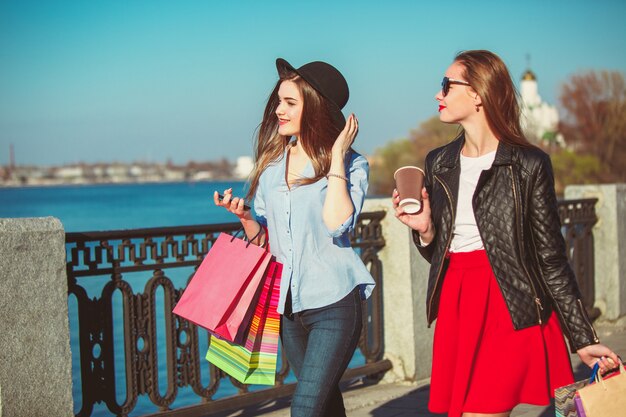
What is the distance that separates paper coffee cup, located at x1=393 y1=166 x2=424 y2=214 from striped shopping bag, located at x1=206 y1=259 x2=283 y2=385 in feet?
2.43

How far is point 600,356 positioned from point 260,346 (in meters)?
1.42

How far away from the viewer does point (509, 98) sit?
142 inches

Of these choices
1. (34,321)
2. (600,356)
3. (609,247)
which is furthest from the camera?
(609,247)

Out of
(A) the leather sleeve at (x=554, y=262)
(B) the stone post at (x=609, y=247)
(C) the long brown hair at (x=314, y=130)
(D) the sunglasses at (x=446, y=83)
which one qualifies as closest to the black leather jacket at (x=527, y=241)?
(A) the leather sleeve at (x=554, y=262)

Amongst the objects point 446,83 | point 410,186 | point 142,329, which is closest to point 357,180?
point 410,186

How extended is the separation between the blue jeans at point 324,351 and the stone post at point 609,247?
6.78 metres

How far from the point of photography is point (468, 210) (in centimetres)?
358

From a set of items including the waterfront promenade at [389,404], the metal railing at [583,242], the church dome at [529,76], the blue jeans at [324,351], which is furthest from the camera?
the church dome at [529,76]

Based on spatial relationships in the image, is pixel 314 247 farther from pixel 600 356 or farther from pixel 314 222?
pixel 600 356

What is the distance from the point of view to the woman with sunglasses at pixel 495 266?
11.4 feet

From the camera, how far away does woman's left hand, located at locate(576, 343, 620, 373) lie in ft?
10.9

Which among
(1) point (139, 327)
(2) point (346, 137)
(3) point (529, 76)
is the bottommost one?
(1) point (139, 327)

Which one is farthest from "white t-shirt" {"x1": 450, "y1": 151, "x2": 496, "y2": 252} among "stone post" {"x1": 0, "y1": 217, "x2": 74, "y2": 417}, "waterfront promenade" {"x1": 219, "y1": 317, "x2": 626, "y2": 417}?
"waterfront promenade" {"x1": 219, "y1": 317, "x2": 626, "y2": 417}

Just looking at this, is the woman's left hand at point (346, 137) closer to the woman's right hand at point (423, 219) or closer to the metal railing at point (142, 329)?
the woman's right hand at point (423, 219)
